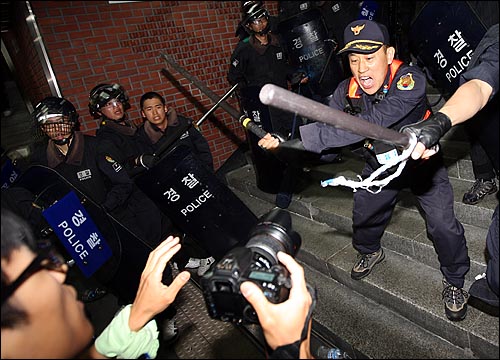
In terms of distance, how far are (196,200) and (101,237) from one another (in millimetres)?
889

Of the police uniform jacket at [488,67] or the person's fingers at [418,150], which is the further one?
the police uniform jacket at [488,67]

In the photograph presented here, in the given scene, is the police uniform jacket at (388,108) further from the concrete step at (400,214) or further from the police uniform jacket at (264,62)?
the police uniform jacket at (264,62)

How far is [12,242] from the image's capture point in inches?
38.8

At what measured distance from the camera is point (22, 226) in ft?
3.42

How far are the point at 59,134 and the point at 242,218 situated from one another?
192 centimetres

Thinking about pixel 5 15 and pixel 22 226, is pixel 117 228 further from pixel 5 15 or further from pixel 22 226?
pixel 5 15

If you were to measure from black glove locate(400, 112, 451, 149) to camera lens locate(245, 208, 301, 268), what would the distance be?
0.65m

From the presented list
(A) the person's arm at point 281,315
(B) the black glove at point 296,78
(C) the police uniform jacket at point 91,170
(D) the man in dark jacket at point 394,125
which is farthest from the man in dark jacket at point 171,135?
(A) the person's arm at point 281,315

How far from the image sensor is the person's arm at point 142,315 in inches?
50.8

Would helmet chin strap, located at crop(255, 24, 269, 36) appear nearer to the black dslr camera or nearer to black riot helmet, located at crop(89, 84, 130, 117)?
black riot helmet, located at crop(89, 84, 130, 117)

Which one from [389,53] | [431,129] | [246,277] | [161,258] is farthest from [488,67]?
[161,258]

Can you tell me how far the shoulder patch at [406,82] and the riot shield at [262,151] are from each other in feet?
7.02

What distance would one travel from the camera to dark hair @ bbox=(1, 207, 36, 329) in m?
0.93

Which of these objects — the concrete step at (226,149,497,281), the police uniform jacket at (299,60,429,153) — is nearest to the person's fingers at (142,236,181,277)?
the police uniform jacket at (299,60,429,153)
